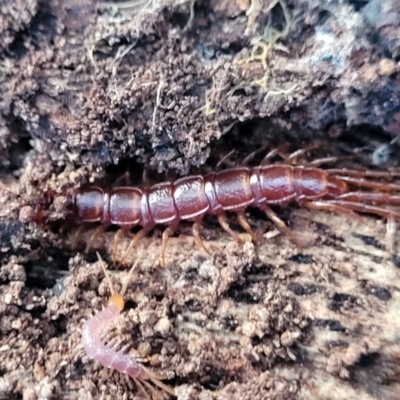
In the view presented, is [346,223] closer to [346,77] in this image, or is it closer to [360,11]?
[346,77]

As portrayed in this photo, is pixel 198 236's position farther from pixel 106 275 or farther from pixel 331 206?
pixel 331 206

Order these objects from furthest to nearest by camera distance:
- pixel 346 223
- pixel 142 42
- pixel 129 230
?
pixel 129 230
pixel 346 223
pixel 142 42

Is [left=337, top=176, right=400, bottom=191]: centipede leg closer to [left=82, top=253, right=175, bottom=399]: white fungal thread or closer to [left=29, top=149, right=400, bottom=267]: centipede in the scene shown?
[left=29, top=149, right=400, bottom=267]: centipede

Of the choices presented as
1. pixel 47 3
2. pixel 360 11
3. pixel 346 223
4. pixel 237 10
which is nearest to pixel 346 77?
pixel 360 11

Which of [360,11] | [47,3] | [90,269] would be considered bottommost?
[90,269]

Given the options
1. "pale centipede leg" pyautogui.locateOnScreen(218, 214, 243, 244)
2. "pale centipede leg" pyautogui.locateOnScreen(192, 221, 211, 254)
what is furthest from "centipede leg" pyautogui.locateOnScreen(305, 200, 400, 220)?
"pale centipede leg" pyautogui.locateOnScreen(192, 221, 211, 254)

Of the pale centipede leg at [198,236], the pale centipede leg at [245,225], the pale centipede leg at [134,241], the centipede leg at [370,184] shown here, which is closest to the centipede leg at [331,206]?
the centipede leg at [370,184]
